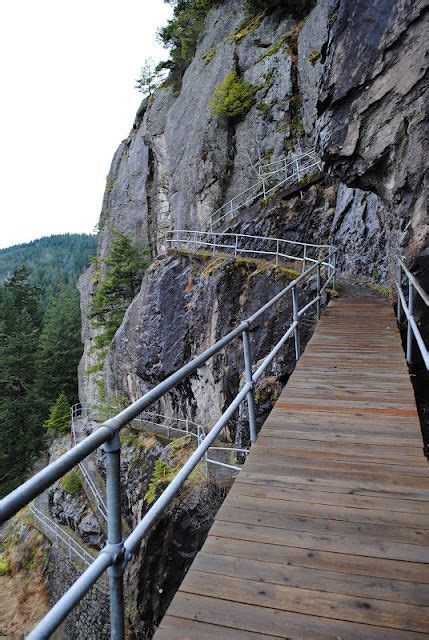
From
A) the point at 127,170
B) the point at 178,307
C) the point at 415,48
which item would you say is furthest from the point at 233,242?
the point at 127,170

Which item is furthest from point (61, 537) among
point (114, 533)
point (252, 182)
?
point (252, 182)

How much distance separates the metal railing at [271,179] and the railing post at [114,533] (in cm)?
1589

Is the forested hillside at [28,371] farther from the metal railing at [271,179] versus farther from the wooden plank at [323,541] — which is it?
the wooden plank at [323,541]

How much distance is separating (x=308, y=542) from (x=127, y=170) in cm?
3526

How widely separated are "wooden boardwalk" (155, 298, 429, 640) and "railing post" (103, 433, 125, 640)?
0.79 ft

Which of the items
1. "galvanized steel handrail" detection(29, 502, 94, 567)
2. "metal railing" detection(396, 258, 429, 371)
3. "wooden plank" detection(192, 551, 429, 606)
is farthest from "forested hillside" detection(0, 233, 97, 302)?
"wooden plank" detection(192, 551, 429, 606)

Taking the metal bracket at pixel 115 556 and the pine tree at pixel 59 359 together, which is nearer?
the metal bracket at pixel 115 556

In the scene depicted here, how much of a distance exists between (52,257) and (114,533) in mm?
159278

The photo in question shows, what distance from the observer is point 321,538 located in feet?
7.40

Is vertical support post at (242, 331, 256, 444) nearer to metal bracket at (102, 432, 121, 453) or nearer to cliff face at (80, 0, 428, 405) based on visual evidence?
metal bracket at (102, 432, 121, 453)

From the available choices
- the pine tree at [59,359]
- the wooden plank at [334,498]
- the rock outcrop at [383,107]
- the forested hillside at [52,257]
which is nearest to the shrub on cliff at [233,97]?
the rock outcrop at [383,107]

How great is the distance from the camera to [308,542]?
223 centimetres

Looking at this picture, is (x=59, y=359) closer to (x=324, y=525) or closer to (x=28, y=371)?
(x=28, y=371)

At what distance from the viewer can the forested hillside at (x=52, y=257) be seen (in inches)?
4680
